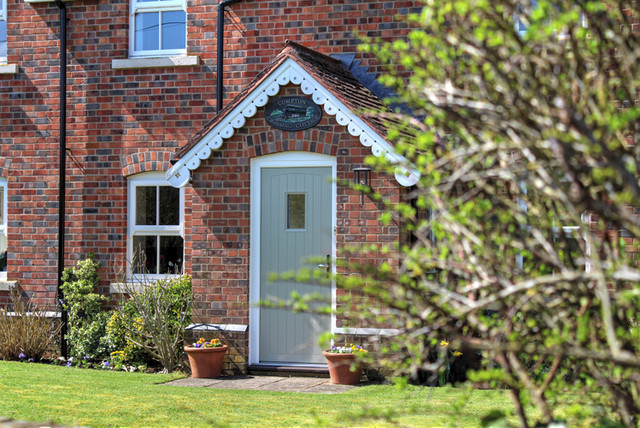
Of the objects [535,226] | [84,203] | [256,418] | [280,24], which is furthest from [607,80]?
[84,203]

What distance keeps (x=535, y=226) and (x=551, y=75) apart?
0.64 m

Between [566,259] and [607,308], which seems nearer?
[607,308]

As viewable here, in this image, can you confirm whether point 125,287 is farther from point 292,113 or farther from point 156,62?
point 292,113

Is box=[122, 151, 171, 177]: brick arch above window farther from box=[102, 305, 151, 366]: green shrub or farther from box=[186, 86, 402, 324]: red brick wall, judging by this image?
box=[102, 305, 151, 366]: green shrub

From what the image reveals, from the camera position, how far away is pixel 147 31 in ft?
41.7

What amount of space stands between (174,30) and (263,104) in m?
2.93

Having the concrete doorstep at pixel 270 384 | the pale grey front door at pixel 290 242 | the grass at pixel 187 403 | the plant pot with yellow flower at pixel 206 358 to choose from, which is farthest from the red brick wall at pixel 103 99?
the grass at pixel 187 403

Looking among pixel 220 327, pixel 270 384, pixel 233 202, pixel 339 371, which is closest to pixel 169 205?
pixel 233 202

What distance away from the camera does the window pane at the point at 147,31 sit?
41.5 feet

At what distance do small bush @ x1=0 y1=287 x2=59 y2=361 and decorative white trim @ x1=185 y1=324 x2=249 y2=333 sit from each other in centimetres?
260

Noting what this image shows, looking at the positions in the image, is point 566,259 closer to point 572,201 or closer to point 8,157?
point 572,201

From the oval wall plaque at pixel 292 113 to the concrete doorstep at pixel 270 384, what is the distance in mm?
3087

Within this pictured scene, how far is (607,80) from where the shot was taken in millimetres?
3537

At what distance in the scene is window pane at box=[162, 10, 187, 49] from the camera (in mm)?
12516
